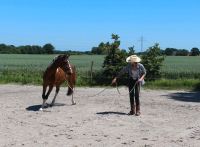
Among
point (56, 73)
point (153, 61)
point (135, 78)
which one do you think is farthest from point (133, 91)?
point (153, 61)

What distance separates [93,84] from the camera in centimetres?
2677

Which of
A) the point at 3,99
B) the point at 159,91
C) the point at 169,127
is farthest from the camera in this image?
the point at 159,91

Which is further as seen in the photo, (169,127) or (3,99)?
(3,99)

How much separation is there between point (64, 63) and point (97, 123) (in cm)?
328

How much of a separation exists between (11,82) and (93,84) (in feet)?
15.7

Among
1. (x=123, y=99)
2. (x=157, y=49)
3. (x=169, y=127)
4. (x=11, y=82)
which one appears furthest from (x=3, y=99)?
(x=157, y=49)

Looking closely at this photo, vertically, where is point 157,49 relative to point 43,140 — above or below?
above

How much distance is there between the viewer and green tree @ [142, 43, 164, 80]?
27781mm

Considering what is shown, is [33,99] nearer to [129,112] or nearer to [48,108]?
[48,108]

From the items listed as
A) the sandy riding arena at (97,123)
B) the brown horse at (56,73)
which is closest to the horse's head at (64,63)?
the brown horse at (56,73)

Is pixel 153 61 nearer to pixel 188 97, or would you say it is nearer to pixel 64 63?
pixel 188 97

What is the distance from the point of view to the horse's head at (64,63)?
1519 cm

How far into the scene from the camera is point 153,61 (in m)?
27.8

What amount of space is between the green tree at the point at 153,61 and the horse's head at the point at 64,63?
13.0m
